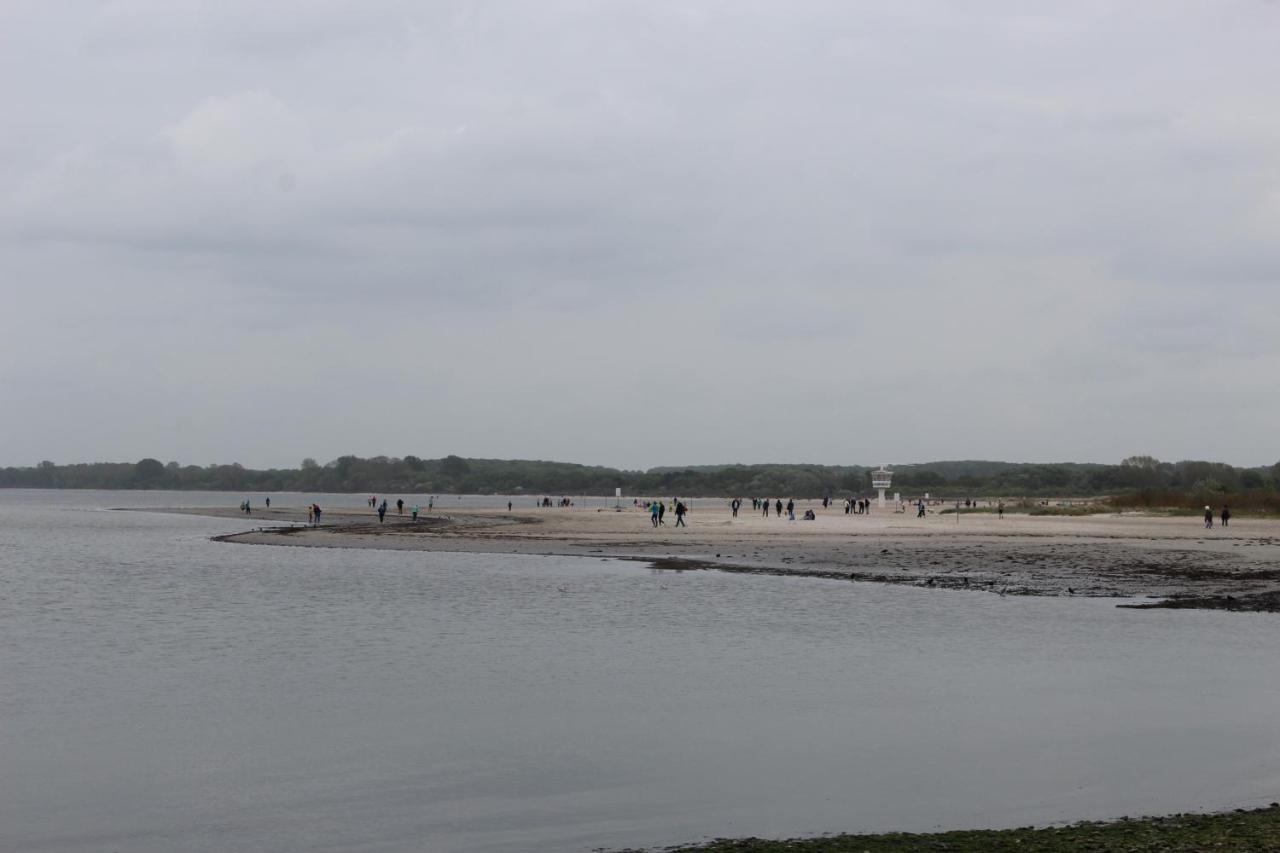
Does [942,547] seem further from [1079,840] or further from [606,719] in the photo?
[1079,840]

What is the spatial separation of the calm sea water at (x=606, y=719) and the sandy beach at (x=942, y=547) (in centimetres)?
468

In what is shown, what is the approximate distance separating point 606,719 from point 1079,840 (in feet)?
24.2

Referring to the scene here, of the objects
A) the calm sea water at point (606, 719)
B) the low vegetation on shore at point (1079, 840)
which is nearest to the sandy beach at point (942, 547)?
the calm sea water at point (606, 719)

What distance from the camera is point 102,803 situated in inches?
445

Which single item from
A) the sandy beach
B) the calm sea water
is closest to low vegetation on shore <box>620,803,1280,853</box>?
the calm sea water

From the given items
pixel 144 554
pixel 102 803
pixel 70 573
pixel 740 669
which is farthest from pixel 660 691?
pixel 144 554

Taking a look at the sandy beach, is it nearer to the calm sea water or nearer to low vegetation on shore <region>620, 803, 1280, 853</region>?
the calm sea water

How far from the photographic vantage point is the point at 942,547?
45.4 metres

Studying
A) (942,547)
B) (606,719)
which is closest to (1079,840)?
(606,719)

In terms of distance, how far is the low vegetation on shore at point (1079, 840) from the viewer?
28.4 feet

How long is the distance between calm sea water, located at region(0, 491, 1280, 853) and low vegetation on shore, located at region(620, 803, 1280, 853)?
70 centimetres

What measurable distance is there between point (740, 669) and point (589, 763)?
682cm

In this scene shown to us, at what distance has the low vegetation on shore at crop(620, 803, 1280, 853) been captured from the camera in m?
8.66

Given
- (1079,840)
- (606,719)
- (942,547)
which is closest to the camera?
(1079,840)
